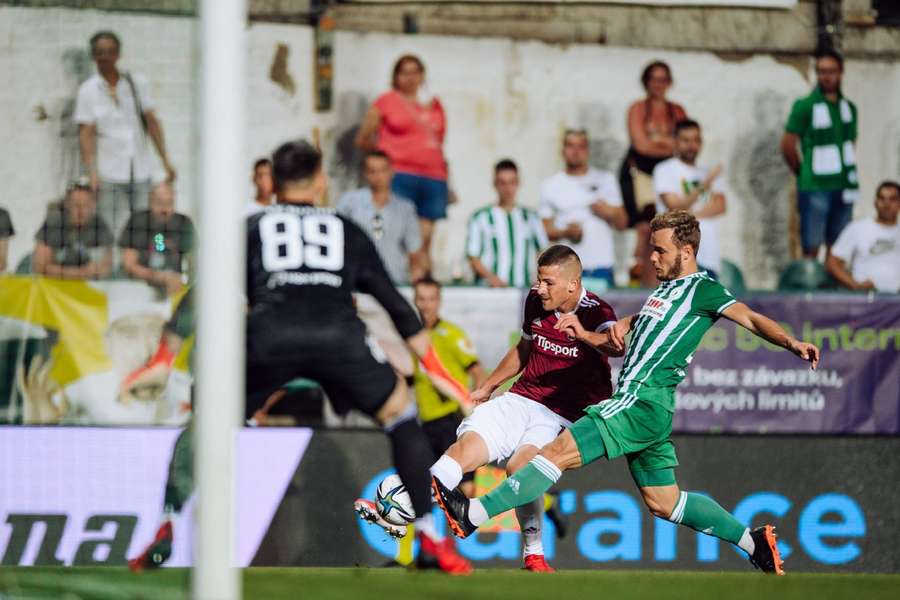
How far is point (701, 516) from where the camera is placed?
21.6 feet

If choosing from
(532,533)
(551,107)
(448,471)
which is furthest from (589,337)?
(551,107)

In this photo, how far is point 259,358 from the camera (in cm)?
596

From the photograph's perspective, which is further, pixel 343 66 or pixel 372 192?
pixel 343 66

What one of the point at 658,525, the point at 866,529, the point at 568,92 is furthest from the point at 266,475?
the point at 568,92

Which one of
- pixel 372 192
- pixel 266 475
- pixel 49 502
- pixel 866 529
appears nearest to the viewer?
pixel 49 502

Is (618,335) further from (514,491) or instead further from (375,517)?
(375,517)

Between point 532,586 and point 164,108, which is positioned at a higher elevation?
point 164,108

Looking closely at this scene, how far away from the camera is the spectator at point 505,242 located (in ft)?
36.1

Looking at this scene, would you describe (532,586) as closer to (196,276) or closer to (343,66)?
(196,276)

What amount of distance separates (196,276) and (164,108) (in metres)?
2.58

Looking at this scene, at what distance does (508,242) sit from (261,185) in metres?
1.92

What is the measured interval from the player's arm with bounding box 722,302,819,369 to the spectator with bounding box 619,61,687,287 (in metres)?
5.28

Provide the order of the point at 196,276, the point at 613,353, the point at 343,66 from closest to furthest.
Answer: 1. the point at 196,276
2. the point at 613,353
3. the point at 343,66

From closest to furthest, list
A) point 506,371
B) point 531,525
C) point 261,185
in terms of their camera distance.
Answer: point 506,371, point 531,525, point 261,185
